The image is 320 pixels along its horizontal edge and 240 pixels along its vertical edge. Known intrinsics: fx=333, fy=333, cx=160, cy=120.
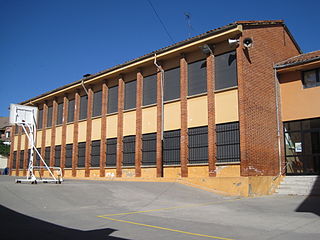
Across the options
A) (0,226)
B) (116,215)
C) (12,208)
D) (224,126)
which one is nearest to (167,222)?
(116,215)

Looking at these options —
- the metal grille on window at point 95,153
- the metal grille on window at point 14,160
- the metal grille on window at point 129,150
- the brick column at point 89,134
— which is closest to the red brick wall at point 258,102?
the metal grille on window at point 129,150

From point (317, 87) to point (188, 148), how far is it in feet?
25.1

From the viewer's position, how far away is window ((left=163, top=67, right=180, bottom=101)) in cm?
1992

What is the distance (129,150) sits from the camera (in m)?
22.1

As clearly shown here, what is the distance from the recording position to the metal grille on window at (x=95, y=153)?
2442 centimetres

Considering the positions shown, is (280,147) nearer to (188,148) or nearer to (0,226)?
(188,148)

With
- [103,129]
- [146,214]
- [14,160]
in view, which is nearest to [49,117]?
[14,160]

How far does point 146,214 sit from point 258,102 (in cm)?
962

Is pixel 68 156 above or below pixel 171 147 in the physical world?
below

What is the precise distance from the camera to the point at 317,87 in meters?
17.8

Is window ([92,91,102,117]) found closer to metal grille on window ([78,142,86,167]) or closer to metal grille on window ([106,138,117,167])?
metal grille on window ([78,142,86,167])

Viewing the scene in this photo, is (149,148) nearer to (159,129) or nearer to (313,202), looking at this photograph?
(159,129)

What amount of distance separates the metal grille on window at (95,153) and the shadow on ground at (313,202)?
47.4ft

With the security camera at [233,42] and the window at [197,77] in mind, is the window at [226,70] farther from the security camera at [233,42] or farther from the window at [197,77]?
the window at [197,77]
